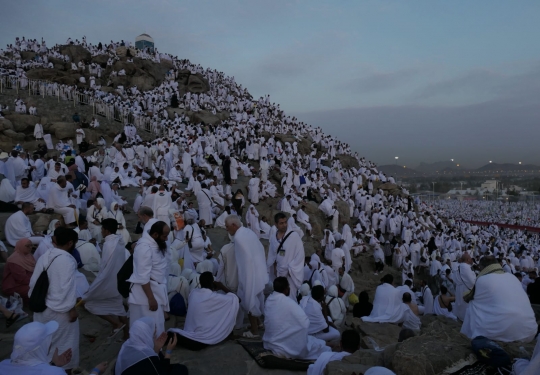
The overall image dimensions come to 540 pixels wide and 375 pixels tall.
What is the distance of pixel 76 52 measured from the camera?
30.4m

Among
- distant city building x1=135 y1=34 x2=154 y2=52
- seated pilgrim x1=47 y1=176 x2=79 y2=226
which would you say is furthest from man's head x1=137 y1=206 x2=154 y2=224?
distant city building x1=135 y1=34 x2=154 y2=52

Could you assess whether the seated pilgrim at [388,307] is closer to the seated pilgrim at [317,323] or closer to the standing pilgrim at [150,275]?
the seated pilgrim at [317,323]

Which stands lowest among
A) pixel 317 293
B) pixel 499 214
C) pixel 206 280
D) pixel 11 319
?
pixel 499 214

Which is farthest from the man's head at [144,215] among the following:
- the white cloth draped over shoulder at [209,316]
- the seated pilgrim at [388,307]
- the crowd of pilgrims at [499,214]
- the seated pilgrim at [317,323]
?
the crowd of pilgrims at [499,214]

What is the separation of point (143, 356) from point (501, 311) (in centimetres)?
291

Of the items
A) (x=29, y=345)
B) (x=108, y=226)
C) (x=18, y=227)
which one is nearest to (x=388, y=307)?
(x=108, y=226)

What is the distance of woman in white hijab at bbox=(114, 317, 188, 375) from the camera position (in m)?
2.59

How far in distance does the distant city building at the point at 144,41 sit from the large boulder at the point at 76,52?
28.3 ft

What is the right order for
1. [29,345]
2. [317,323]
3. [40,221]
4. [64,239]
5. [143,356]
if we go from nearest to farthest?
[29,345] < [143,356] < [64,239] < [317,323] < [40,221]

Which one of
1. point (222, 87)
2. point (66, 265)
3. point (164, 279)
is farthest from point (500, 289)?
A: point (222, 87)

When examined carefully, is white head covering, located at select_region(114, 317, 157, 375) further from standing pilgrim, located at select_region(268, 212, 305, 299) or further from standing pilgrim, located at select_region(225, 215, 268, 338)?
standing pilgrim, located at select_region(268, 212, 305, 299)

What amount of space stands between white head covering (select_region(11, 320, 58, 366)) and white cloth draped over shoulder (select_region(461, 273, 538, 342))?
3.37 meters

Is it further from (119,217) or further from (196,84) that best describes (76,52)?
(119,217)

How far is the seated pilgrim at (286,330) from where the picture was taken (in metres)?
3.72
